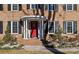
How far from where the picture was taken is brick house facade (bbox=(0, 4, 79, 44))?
26.2 metres

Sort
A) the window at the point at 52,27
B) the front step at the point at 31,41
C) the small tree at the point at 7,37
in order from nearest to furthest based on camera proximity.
Result: the front step at the point at 31,41, the small tree at the point at 7,37, the window at the point at 52,27

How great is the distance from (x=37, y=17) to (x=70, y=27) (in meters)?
3.21

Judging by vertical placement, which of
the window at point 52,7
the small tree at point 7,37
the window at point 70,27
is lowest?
the small tree at point 7,37

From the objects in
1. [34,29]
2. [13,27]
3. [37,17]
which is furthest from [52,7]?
[13,27]

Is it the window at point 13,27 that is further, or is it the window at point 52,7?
the window at point 52,7

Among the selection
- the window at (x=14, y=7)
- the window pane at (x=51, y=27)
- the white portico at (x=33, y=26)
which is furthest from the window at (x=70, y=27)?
the window at (x=14, y=7)

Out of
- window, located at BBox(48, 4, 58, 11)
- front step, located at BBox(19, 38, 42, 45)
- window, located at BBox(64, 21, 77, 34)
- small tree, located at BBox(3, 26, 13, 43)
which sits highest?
window, located at BBox(48, 4, 58, 11)

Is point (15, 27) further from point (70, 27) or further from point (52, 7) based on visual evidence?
point (70, 27)

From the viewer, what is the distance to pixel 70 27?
26.3 meters

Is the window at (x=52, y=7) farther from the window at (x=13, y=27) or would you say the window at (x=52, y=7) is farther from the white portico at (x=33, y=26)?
the window at (x=13, y=27)

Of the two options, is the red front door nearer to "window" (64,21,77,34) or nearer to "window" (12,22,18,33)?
"window" (12,22,18,33)

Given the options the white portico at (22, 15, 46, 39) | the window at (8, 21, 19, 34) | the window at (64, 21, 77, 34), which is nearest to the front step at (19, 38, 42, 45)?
the white portico at (22, 15, 46, 39)

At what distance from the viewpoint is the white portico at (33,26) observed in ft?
85.8
